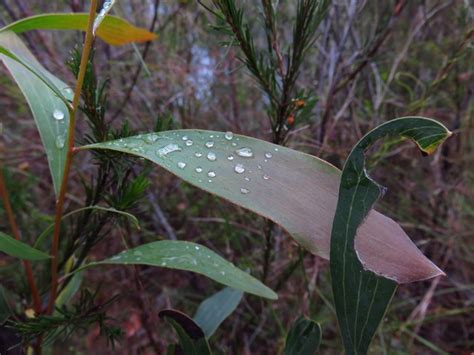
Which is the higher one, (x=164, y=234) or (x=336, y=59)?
(x=336, y=59)

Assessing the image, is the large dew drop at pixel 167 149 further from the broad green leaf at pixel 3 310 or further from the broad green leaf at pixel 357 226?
the broad green leaf at pixel 3 310

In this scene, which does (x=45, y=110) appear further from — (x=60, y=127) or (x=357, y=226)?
(x=357, y=226)

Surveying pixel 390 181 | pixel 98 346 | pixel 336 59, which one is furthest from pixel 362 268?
pixel 98 346

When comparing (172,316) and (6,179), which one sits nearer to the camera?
(172,316)

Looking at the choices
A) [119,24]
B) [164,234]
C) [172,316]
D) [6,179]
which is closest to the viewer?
[172,316]

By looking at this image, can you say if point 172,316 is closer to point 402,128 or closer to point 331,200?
point 331,200

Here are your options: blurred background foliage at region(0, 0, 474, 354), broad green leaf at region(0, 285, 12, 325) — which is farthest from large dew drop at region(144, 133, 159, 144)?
blurred background foliage at region(0, 0, 474, 354)

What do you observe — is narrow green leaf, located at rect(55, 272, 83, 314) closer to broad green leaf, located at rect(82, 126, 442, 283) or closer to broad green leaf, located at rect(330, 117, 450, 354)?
broad green leaf, located at rect(82, 126, 442, 283)
